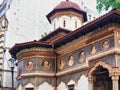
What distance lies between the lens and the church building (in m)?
17.1

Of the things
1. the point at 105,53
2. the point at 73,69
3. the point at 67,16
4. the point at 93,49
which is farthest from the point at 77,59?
the point at 67,16

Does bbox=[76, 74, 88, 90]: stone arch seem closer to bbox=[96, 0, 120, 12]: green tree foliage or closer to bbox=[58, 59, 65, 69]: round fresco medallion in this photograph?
bbox=[58, 59, 65, 69]: round fresco medallion

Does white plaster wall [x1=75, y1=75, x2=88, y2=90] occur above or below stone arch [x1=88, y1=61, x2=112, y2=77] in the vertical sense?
below

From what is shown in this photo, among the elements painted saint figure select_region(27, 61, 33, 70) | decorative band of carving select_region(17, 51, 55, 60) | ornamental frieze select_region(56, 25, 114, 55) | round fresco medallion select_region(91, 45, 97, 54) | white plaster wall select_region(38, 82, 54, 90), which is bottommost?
white plaster wall select_region(38, 82, 54, 90)

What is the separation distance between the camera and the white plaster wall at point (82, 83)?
62.8 ft

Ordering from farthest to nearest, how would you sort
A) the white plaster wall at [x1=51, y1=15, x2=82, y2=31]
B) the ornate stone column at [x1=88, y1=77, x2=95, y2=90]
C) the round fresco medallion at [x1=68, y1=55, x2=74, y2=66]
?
the white plaster wall at [x1=51, y1=15, x2=82, y2=31], the round fresco medallion at [x1=68, y1=55, x2=74, y2=66], the ornate stone column at [x1=88, y1=77, x2=95, y2=90]

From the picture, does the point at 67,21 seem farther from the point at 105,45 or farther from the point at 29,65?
the point at 105,45

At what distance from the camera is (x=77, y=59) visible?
20.2 m

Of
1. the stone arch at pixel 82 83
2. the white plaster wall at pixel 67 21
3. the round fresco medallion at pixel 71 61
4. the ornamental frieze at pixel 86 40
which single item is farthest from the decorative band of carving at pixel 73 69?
the white plaster wall at pixel 67 21

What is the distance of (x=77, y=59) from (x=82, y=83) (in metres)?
1.69

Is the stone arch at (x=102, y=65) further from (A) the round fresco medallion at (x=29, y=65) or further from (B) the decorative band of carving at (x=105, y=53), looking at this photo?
(A) the round fresco medallion at (x=29, y=65)

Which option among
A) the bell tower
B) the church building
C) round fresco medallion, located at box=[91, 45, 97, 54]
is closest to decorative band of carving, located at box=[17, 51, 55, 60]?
the church building

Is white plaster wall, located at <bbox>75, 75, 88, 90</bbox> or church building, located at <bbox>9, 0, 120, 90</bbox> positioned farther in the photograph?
white plaster wall, located at <bbox>75, 75, 88, 90</bbox>

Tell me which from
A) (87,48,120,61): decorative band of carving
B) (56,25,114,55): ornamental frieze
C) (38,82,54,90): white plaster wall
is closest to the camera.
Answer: (87,48,120,61): decorative band of carving
